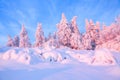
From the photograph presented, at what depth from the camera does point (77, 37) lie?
30922 mm

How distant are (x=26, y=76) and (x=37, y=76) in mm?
455

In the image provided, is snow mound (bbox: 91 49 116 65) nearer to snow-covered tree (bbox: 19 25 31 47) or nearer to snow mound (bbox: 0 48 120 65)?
snow mound (bbox: 0 48 120 65)

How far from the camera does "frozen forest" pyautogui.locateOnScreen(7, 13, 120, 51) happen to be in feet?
87.2

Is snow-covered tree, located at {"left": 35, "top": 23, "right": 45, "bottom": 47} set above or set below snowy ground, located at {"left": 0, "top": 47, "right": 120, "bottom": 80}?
above

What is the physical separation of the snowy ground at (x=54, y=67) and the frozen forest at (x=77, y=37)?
11.6 meters

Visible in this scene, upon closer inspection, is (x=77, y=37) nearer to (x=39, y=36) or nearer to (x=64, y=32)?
(x=64, y=32)

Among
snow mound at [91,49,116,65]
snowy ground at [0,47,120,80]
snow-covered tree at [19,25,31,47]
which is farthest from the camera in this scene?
snow-covered tree at [19,25,31,47]

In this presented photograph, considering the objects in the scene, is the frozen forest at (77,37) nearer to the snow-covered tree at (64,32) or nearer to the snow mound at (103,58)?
the snow-covered tree at (64,32)

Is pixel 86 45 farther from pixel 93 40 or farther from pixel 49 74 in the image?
pixel 49 74

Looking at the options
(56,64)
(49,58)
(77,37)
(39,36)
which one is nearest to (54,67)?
(56,64)

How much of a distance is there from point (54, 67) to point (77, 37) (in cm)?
2211

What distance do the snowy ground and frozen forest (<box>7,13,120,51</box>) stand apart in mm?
11631

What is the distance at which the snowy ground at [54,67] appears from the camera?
7.29 m

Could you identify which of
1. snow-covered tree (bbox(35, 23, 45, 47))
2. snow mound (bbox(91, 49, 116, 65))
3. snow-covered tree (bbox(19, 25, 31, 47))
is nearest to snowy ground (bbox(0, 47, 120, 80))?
snow mound (bbox(91, 49, 116, 65))
